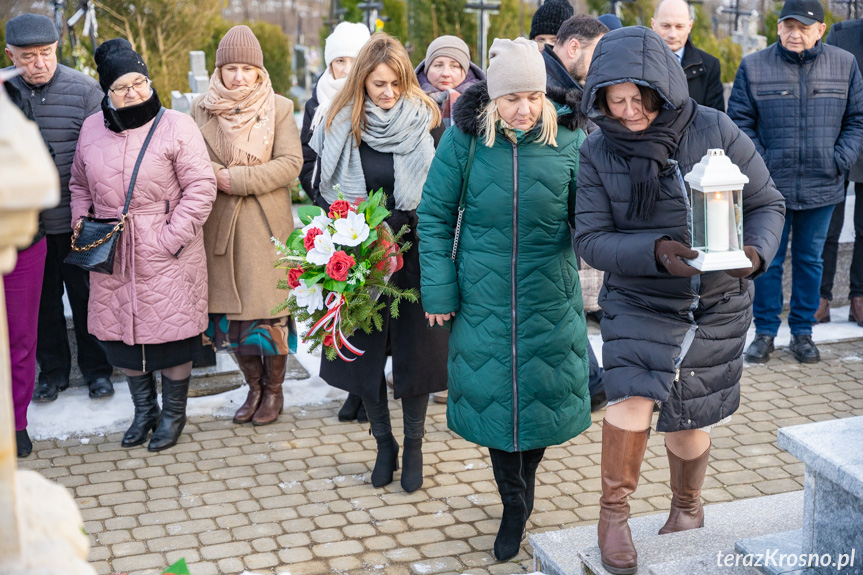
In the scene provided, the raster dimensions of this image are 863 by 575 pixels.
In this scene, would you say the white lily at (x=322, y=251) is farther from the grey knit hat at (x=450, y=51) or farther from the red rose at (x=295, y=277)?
the grey knit hat at (x=450, y=51)

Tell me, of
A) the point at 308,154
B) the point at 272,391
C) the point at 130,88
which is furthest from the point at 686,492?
the point at 130,88

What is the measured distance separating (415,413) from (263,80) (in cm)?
206

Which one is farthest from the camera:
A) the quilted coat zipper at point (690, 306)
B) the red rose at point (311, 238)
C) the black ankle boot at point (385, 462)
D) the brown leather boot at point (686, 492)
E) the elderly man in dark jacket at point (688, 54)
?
the elderly man in dark jacket at point (688, 54)

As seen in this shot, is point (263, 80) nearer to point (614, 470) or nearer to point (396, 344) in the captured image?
point (396, 344)

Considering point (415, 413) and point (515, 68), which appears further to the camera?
point (415, 413)

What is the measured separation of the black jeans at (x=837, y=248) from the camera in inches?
285

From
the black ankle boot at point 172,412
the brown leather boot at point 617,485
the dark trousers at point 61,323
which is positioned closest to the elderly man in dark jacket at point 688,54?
the brown leather boot at point 617,485

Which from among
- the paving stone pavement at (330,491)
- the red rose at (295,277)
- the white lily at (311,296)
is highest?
the red rose at (295,277)

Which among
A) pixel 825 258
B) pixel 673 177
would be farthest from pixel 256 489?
pixel 825 258

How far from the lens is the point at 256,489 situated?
4895 mm

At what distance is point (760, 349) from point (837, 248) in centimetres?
127

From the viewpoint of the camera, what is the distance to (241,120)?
5.45 m

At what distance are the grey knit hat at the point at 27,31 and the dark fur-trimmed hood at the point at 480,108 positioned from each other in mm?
2647

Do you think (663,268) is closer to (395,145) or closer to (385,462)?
(395,145)
